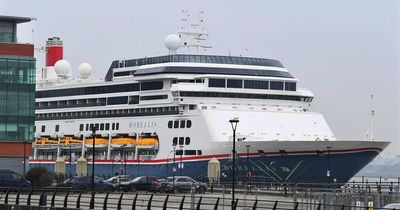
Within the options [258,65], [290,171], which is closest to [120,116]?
[258,65]

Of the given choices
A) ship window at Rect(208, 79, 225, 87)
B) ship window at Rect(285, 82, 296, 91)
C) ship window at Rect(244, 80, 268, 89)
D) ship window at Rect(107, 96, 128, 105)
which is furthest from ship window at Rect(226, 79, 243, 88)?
ship window at Rect(107, 96, 128, 105)

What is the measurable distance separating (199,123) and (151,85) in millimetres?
8266

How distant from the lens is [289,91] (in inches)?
4040

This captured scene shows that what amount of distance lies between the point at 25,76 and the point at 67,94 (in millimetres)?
32399

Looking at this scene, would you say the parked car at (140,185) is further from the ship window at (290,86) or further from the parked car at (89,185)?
the ship window at (290,86)

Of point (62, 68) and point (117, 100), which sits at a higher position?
point (62, 68)

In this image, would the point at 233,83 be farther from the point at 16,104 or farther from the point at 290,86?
the point at 16,104

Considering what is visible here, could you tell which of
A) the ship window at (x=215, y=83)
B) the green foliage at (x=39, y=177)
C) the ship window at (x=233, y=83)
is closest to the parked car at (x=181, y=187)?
the green foliage at (x=39, y=177)

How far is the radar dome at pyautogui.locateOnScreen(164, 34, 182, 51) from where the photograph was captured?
355 feet

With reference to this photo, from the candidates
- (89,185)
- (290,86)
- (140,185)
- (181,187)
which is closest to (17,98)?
(140,185)

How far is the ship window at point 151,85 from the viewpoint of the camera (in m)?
103

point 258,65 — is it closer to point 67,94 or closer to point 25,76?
point 67,94

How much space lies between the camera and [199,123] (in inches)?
3839

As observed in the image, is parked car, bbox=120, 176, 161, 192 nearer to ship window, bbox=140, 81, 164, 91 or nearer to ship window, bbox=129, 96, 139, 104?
ship window, bbox=140, 81, 164, 91
